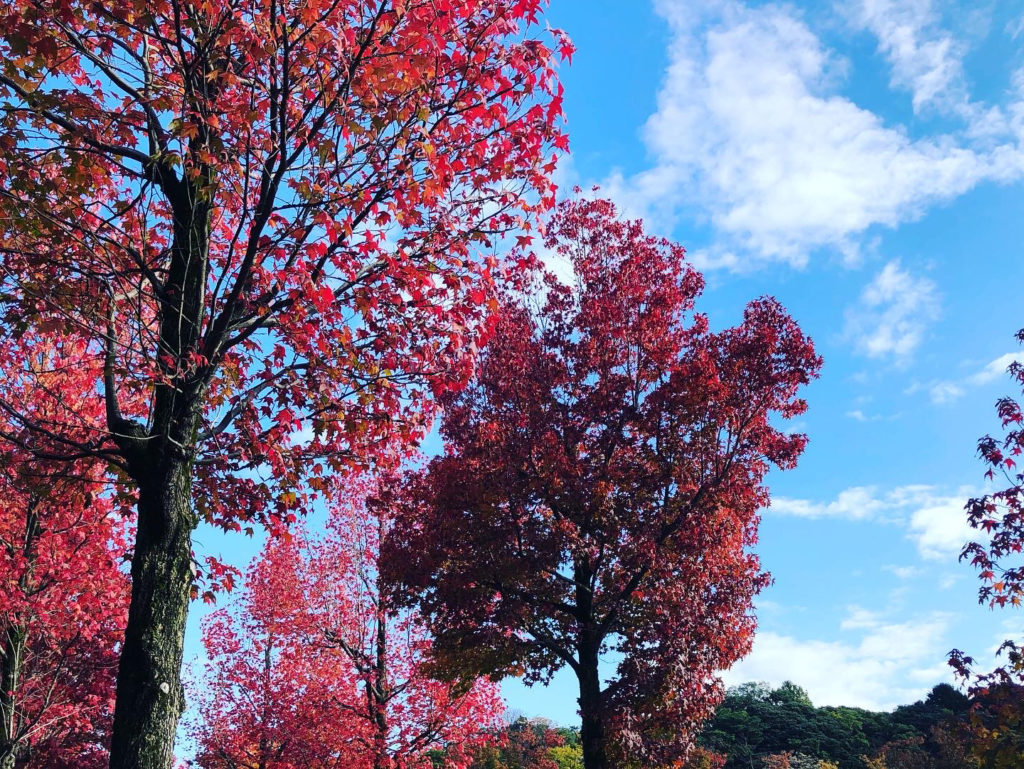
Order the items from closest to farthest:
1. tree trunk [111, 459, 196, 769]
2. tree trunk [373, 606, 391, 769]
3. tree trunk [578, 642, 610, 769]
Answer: tree trunk [111, 459, 196, 769] < tree trunk [578, 642, 610, 769] < tree trunk [373, 606, 391, 769]

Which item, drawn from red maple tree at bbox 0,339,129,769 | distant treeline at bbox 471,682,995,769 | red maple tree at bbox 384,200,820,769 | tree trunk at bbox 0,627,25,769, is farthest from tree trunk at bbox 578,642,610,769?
distant treeline at bbox 471,682,995,769

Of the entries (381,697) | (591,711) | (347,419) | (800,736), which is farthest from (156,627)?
(800,736)

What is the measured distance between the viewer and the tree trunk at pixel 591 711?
14.2m

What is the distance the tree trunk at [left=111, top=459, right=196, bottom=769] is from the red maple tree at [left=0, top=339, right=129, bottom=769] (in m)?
8.68

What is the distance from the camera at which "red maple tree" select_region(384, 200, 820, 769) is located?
14.4 metres

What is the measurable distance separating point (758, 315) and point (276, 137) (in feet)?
35.1

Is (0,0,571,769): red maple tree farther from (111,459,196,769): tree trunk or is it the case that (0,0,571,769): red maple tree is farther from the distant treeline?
the distant treeline

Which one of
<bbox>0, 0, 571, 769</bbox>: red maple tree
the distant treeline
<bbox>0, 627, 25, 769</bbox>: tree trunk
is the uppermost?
<bbox>0, 0, 571, 769</bbox>: red maple tree

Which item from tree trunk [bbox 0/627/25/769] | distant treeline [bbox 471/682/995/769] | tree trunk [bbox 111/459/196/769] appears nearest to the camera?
tree trunk [bbox 111/459/196/769]

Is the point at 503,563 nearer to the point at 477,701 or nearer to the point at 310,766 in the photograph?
the point at 477,701

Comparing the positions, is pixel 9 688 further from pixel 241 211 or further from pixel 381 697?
pixel 241 211

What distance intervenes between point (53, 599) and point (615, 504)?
1124cm

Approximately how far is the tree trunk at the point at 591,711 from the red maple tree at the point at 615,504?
1.2 inches

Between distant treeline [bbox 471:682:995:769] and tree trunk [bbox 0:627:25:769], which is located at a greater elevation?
tree trunk [bbox 0:627:25:769]
